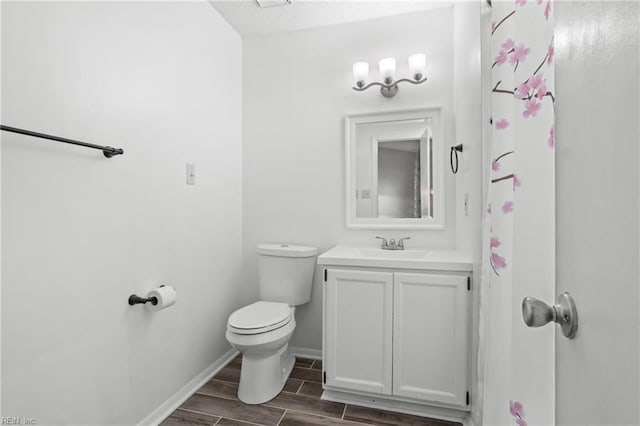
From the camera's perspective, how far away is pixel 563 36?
1.67 feet

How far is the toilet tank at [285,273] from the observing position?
2.14m

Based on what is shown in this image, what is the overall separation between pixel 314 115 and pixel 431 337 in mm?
1698

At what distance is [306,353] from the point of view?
2.35m

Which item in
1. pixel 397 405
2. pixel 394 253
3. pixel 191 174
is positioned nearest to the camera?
pixel 397 405

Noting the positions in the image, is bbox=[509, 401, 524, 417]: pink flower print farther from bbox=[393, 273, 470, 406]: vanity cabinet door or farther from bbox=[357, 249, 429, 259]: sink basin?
bbox=[357, 249, 429, 259]: sink basin

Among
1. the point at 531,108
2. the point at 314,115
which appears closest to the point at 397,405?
the point at 531,108

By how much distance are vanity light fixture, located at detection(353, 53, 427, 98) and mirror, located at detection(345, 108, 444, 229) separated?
0.18 metres

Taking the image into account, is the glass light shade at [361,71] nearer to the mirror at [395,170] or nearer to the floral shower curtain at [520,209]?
the mirror at [395,170]

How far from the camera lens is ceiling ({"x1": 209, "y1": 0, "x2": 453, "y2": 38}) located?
2066mm

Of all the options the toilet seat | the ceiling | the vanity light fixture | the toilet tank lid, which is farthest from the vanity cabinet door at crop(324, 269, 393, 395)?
the ceiling

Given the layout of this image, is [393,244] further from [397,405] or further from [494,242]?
[494,242]

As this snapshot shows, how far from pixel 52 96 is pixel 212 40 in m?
1.26

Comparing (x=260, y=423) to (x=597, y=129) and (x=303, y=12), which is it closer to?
(x=597, y=129)

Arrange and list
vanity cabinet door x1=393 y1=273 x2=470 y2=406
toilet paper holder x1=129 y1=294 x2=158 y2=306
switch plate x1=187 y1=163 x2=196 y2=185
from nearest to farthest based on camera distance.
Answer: toilet paper holder x1=129 y1=294 x2=158 y2=306
vanity cabinet door x1=393 y1=273 x2=470 y2=406
switch plate x1=187 y1=163 x2=196 y2=185
